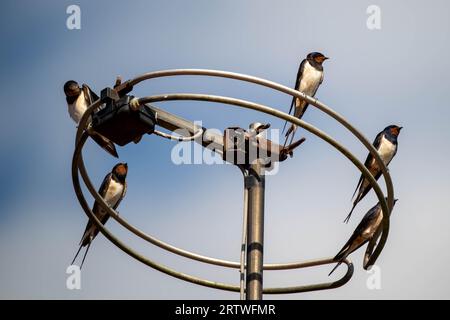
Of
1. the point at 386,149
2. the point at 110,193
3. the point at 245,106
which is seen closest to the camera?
the point at 245,106

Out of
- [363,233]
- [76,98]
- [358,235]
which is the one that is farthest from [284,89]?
[76,98]

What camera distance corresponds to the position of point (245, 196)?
3779mm

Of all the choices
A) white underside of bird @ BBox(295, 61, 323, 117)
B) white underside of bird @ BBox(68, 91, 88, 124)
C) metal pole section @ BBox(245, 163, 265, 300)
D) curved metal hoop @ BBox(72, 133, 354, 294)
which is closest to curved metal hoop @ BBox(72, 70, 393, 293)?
curved metal hoop @ BBox(72, 133, 354, 294)

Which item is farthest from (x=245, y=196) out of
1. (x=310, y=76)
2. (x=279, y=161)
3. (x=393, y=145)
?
(x=310, y=76)

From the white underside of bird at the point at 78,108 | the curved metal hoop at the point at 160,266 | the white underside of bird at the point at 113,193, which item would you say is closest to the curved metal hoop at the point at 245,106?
the curved metal hoop at the point at 160,266

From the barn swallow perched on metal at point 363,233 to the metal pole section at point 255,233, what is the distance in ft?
2.68

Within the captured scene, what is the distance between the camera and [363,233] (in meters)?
5.25

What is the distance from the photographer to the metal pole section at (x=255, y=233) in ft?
11.7

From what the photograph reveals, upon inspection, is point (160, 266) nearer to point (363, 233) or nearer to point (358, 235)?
point (358, 235)

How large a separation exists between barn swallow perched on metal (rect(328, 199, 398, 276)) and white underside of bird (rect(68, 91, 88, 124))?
109 inches

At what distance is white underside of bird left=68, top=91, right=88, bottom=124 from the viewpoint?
23.7ft

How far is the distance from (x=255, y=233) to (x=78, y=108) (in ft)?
12.8

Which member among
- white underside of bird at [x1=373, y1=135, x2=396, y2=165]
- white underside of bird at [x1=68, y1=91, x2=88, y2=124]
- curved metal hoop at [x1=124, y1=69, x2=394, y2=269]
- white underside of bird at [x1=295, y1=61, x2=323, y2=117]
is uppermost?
white underside of bird at [x1=295, y1=61, x2=323, y2=117]

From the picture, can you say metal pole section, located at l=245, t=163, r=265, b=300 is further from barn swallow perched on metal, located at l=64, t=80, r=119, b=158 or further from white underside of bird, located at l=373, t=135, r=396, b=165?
barn swallow perched on metal, located at l=64, t=80, r=119, b=158
